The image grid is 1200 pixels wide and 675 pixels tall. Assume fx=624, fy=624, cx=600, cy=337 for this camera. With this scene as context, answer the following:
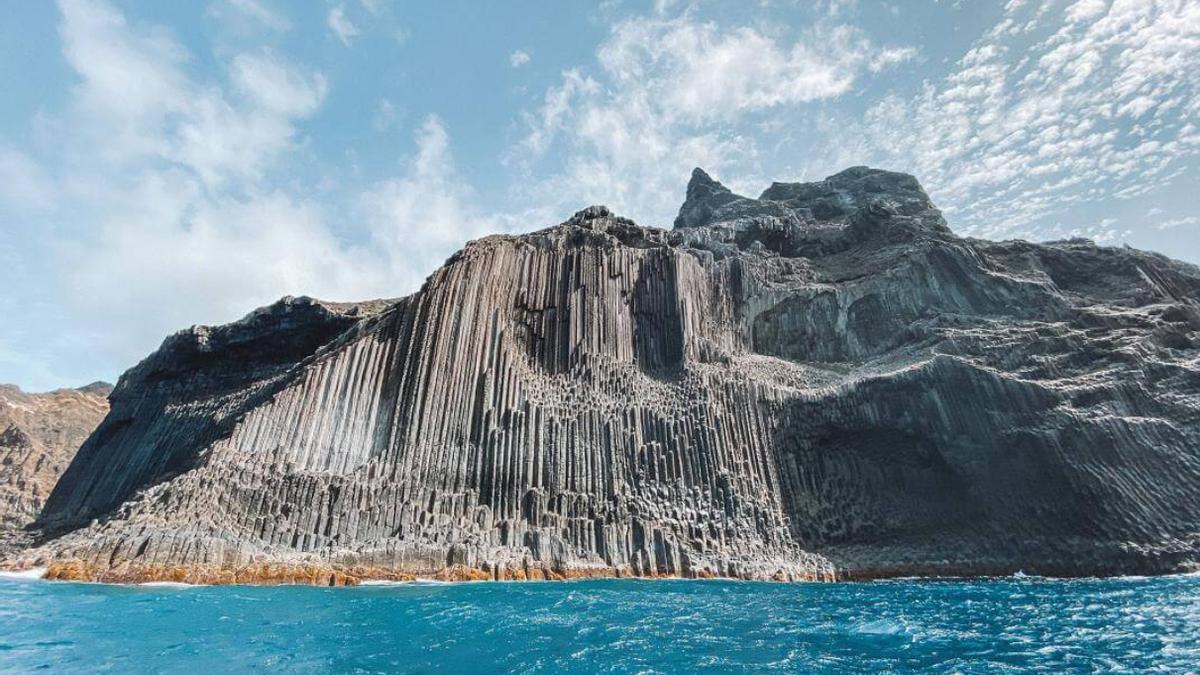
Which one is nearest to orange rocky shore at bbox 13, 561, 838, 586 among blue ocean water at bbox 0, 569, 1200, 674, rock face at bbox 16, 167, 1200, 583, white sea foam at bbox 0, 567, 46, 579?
rock face at bbox 16, 167, 1200, 583

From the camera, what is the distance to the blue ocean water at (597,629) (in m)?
11.3

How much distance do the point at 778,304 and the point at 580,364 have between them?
14193 mm

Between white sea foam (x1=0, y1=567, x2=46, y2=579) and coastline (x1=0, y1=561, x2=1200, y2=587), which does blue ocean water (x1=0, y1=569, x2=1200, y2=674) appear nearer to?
coastline (x1=0, y1=561, x2=1200, y2=587)

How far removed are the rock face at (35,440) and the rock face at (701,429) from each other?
19.5m

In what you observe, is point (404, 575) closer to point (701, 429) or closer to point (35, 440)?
point (701, 429)

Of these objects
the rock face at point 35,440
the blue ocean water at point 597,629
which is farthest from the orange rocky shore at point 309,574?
the rock face at point 35,440

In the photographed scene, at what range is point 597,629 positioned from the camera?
48.3ft

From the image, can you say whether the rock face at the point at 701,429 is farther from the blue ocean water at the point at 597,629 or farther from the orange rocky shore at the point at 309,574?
the blue ocean water at the point at 597,629

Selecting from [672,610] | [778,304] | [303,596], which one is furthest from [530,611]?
[778,304]

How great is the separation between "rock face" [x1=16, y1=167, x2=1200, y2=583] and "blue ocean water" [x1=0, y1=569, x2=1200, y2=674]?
17.7ft

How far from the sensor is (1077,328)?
3425cm

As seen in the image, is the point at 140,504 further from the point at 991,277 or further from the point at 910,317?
the point at 991,277

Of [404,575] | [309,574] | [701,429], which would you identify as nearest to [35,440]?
[309,574]

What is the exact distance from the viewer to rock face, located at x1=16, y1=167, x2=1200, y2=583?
90.3 feet
